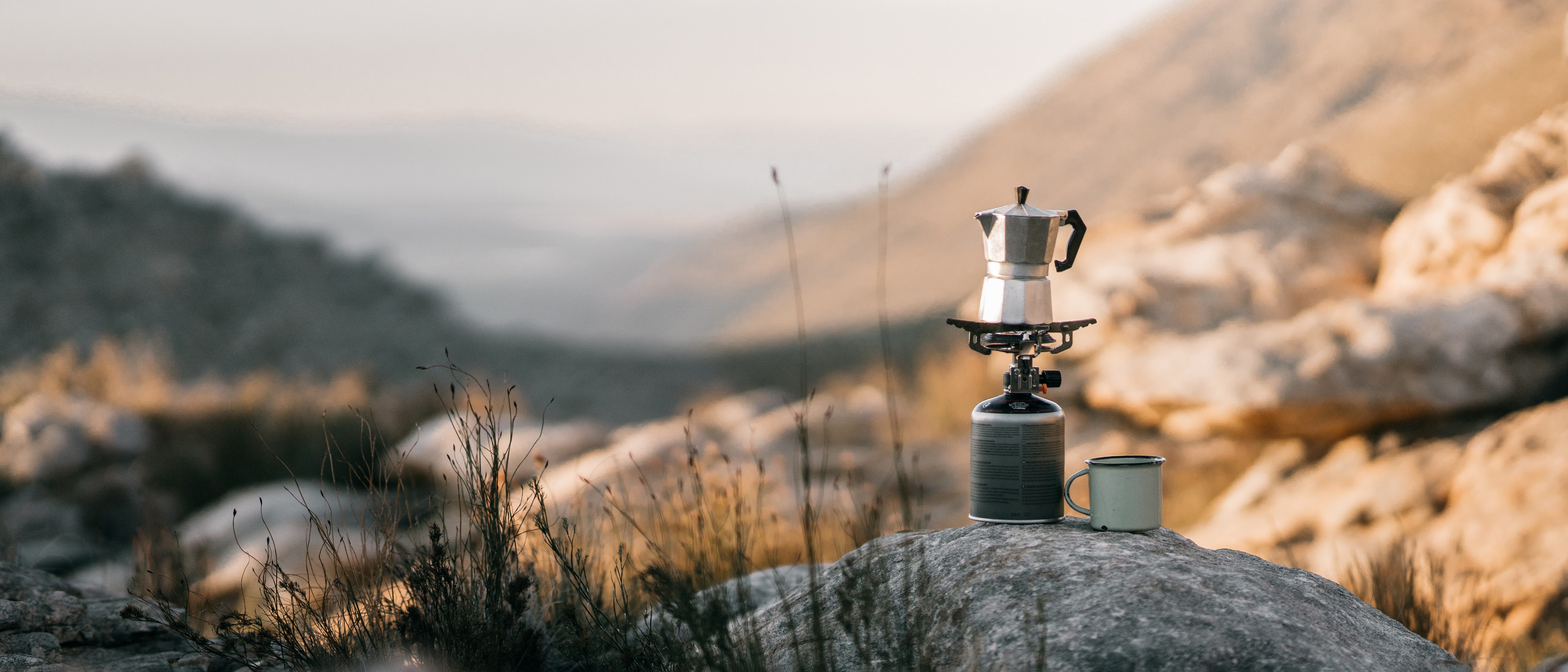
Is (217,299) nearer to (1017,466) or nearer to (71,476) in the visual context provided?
(71,476)

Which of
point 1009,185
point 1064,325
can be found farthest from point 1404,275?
point 1009,185

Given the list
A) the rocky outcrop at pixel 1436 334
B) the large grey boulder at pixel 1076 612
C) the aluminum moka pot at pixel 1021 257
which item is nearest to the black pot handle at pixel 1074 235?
the aluminum moka pot at pixel 1021 257

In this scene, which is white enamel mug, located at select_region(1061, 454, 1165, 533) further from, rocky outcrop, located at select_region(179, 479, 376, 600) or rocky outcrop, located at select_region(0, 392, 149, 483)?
rocky outcrop, located at select_region(0, 392, 149, 483)

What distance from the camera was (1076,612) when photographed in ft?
7.55

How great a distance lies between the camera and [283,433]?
1110 centimetres

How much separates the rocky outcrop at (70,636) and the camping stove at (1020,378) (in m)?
2.44

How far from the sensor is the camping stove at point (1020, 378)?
2766 mm

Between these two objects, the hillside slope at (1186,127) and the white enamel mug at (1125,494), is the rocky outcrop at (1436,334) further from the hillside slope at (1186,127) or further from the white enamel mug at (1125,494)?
the white enamel mug at (1125,494)

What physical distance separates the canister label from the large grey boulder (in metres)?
0.05

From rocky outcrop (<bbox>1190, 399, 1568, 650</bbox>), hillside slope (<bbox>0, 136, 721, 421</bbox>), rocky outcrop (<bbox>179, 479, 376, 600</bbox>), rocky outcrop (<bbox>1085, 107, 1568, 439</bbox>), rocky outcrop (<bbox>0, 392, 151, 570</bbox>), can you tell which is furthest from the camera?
hillside slope (<bbox>0, 136, 721, 421</bbox>)

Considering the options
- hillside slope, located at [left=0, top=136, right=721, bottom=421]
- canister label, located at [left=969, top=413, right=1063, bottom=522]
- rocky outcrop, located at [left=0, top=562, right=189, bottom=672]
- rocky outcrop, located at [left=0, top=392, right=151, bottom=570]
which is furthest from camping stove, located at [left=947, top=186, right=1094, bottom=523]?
hillside slope, located at [left=0, top=136, right=721, bottom=421]

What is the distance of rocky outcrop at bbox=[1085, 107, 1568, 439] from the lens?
5.97 m

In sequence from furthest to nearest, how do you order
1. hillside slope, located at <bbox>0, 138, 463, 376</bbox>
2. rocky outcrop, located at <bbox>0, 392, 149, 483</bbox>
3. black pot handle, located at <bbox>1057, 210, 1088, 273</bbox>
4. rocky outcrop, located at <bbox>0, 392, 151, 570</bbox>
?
1. hillside slope, located at <bbox>0, 138, 463, 376</bbox>
2. rocky outcrop, located at <bbox>0, 392, 149, 483</bbox>
3. rocky outcrop, located at <bbox>0, 392, 151, 570</bbox>
4. black pot handle, located at <bbox>1057, 210, 1088, 273</bbox>

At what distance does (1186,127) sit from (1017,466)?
29147 mm
